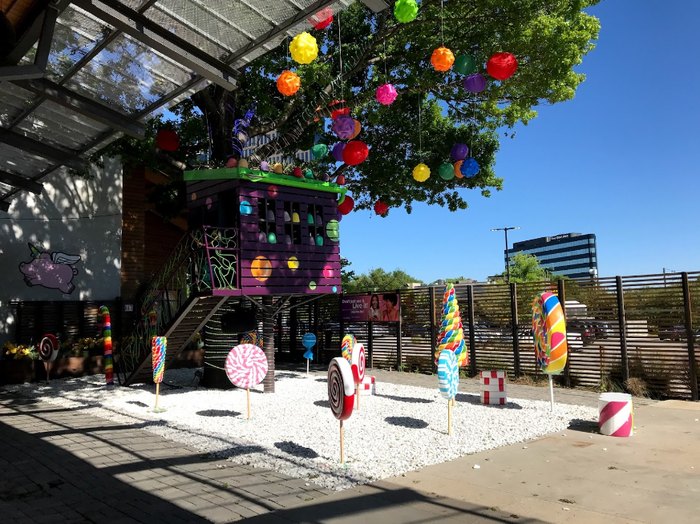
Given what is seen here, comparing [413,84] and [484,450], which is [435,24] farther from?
[484,450]

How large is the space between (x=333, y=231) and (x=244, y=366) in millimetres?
4387

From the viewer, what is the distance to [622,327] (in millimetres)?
11539

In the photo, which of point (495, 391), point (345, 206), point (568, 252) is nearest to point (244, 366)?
point (495, 391)

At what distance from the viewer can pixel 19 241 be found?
15375 millimetres

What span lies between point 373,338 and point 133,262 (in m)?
8.27

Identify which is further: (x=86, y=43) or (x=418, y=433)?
(x=418, y=433)

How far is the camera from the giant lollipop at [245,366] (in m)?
9.44

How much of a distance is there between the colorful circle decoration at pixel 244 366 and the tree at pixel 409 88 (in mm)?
4737

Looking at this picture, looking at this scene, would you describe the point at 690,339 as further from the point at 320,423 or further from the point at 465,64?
the point at 320,423

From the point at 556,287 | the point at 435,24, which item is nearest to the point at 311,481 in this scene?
the point at 556,287

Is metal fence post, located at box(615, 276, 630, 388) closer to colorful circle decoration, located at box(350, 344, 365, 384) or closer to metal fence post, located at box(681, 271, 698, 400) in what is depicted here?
metal fence post, located at box(681, 271, 698, 400)

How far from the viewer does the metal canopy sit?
5.95 meters

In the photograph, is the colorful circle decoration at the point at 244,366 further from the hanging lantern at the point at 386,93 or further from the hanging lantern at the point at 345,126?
the hanging lantern at the point at 386,93

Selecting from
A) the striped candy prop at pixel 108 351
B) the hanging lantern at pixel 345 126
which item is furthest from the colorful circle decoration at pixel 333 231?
the striped candy prop at pixel 108 351
